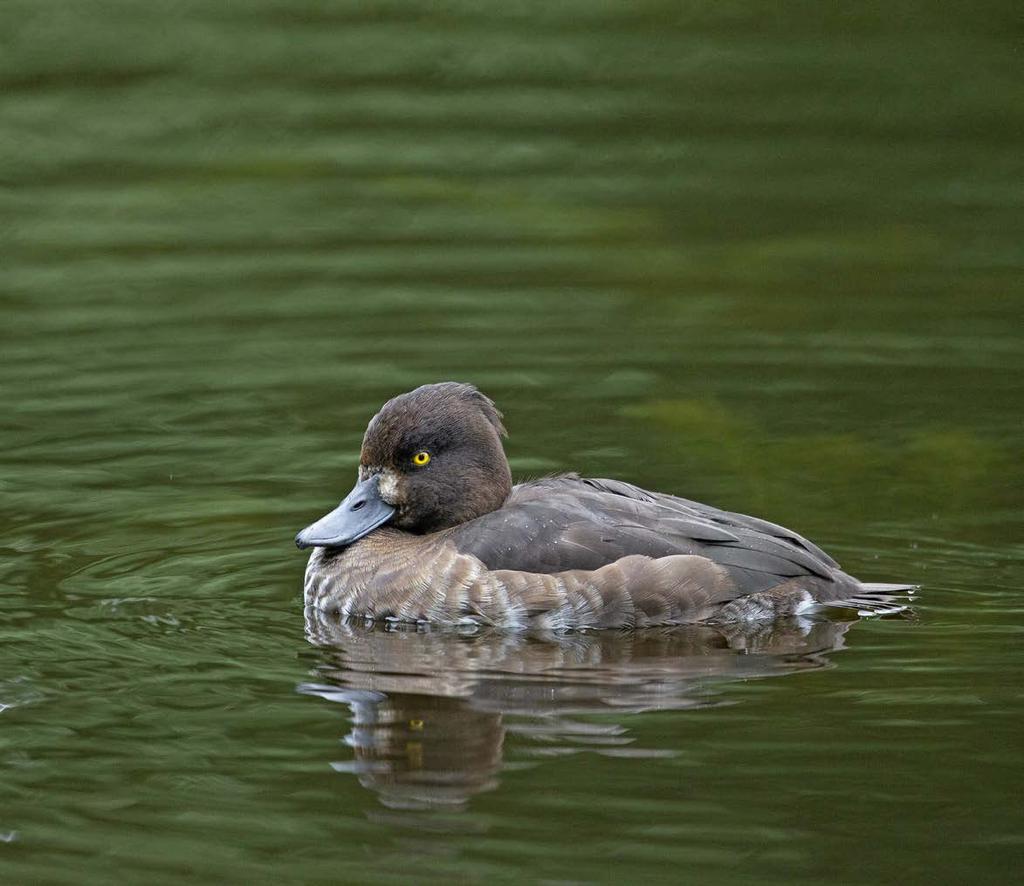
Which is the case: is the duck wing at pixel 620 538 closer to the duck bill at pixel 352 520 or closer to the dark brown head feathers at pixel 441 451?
the dark brown head feathers at pixel 441 451

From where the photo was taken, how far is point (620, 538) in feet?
26.7

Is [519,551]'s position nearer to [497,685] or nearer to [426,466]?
[426,466]

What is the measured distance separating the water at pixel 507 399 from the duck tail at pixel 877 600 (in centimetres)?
14

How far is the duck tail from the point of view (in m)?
8.15

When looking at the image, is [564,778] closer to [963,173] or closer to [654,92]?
[963,173]

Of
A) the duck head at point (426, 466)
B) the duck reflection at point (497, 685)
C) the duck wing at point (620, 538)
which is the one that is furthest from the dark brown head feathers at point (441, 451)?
the duck reflection at point (497, 685)

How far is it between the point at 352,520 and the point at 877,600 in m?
2.19

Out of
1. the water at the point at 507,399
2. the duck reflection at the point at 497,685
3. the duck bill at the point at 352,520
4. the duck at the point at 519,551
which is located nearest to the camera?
the water at the point at 507,399

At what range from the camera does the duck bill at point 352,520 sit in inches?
330

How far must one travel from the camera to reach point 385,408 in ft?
27.6

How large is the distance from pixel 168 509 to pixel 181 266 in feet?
12.1

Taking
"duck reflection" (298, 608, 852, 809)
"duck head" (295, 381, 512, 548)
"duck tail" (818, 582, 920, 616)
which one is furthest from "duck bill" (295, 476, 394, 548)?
"duck tail" (818, 582, 920, 616)

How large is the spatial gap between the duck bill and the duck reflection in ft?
1.02

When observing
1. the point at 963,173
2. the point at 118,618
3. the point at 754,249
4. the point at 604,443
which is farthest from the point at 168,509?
the point at 963,173
